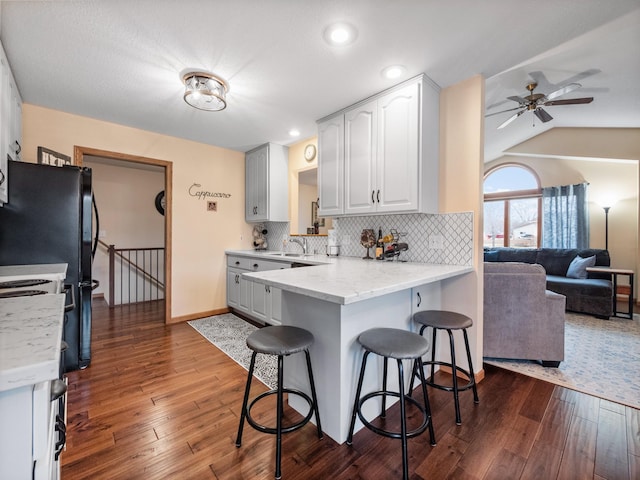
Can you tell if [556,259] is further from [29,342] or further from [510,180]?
[29,342]

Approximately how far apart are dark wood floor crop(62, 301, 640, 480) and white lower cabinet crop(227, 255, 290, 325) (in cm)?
94

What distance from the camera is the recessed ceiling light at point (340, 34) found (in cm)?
173

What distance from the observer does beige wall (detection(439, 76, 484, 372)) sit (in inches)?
89.0

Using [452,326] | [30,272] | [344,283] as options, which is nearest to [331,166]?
[344,283]

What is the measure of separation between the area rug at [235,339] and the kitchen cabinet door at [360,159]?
1618mm

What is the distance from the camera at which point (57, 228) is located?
2262mm

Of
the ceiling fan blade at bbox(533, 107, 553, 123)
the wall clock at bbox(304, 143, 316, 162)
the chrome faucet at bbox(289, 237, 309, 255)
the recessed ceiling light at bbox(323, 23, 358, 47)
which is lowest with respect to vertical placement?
the chrome faucet at bbox(289, 237, 309, 255)

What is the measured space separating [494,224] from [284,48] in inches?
249

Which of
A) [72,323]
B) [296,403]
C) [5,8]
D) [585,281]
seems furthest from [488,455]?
[585,281]

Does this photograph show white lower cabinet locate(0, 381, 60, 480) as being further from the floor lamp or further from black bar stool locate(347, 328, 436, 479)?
the floor lamp


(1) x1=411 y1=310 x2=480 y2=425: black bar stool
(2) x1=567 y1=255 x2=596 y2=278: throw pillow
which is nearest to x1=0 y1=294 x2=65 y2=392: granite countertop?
(1) x1=411 y1=310 x2=480 y2=425: black bar stool

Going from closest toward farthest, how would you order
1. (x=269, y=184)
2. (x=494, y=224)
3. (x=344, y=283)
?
(x=344, y=283) < (x=269, y=184) < (x=494, y=224)

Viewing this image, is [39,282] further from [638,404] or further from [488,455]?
[638,404]

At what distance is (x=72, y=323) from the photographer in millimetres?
2346
